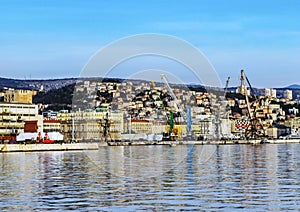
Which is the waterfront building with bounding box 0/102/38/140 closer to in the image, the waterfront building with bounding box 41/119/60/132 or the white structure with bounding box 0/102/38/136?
the white structure with bounding box 0/102/38/136

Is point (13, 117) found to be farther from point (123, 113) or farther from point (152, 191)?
point (152, 191)

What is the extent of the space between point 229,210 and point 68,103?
172m

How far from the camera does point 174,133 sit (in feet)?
510

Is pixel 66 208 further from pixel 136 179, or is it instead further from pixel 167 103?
pixel 167 103

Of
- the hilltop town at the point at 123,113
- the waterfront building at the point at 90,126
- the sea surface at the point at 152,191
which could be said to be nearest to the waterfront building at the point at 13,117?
the hilltop town at the point at 123,113

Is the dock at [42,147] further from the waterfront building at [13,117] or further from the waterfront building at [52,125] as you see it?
the waterfront building at [52,125]

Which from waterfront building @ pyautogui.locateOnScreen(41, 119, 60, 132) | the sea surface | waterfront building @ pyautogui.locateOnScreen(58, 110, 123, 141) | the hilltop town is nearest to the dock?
the hilltop town

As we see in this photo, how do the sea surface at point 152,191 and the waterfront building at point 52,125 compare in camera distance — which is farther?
the waterfront building at point 52,125

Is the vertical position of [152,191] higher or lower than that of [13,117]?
lower

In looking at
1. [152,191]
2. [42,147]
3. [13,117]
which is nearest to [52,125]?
[13,117]

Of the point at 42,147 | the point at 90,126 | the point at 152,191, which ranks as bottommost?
the point at 152,191

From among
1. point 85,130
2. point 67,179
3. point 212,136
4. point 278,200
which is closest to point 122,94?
point 85,130

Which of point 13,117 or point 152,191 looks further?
point 13,117

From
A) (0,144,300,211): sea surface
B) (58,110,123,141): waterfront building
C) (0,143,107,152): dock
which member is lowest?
(0,144,300,211): sea surface
